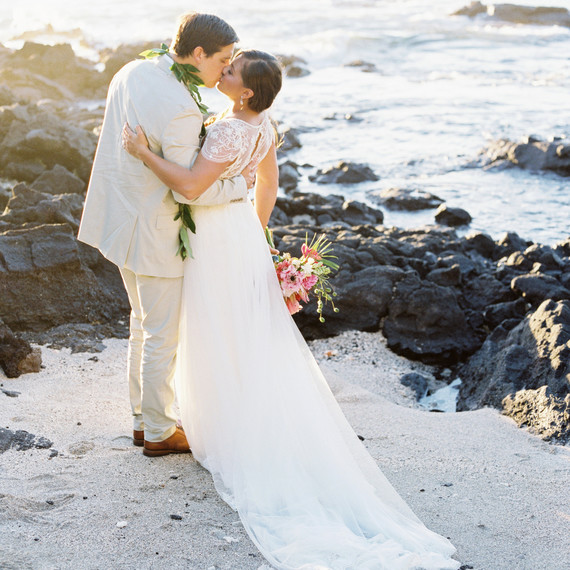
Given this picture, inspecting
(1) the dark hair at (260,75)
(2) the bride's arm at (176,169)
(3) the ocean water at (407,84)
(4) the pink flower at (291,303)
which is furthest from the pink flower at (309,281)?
(3) the ocean water at (407,84)

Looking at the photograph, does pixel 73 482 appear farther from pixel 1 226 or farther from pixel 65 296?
pixel 1 226

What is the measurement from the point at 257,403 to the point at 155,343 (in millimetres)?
634

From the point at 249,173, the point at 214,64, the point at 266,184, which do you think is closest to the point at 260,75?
the point at 214,64

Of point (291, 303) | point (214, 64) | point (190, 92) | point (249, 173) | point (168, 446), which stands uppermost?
point (214, 64)

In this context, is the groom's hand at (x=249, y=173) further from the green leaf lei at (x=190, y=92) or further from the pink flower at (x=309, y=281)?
the pink flower at (x=309, y=281)

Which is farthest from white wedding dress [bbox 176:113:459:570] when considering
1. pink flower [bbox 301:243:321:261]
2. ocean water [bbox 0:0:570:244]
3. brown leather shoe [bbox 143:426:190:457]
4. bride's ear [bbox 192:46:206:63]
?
ocean water [bbox 0:0:570:244]

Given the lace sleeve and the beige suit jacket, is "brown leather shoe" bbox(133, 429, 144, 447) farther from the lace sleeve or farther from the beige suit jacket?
the lace sleeve

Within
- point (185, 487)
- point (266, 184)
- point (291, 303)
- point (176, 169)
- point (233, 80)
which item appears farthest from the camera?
point (266, 184)

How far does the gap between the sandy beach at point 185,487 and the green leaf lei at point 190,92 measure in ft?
3.90

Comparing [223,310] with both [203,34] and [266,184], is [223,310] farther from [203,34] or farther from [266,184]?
[203,34]

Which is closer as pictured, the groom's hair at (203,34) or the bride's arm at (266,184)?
the groom's hair at (203,34)

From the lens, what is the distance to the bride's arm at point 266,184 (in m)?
4.27

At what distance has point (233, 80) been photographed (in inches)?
149

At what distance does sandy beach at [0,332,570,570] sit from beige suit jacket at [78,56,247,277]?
1.10 metres
